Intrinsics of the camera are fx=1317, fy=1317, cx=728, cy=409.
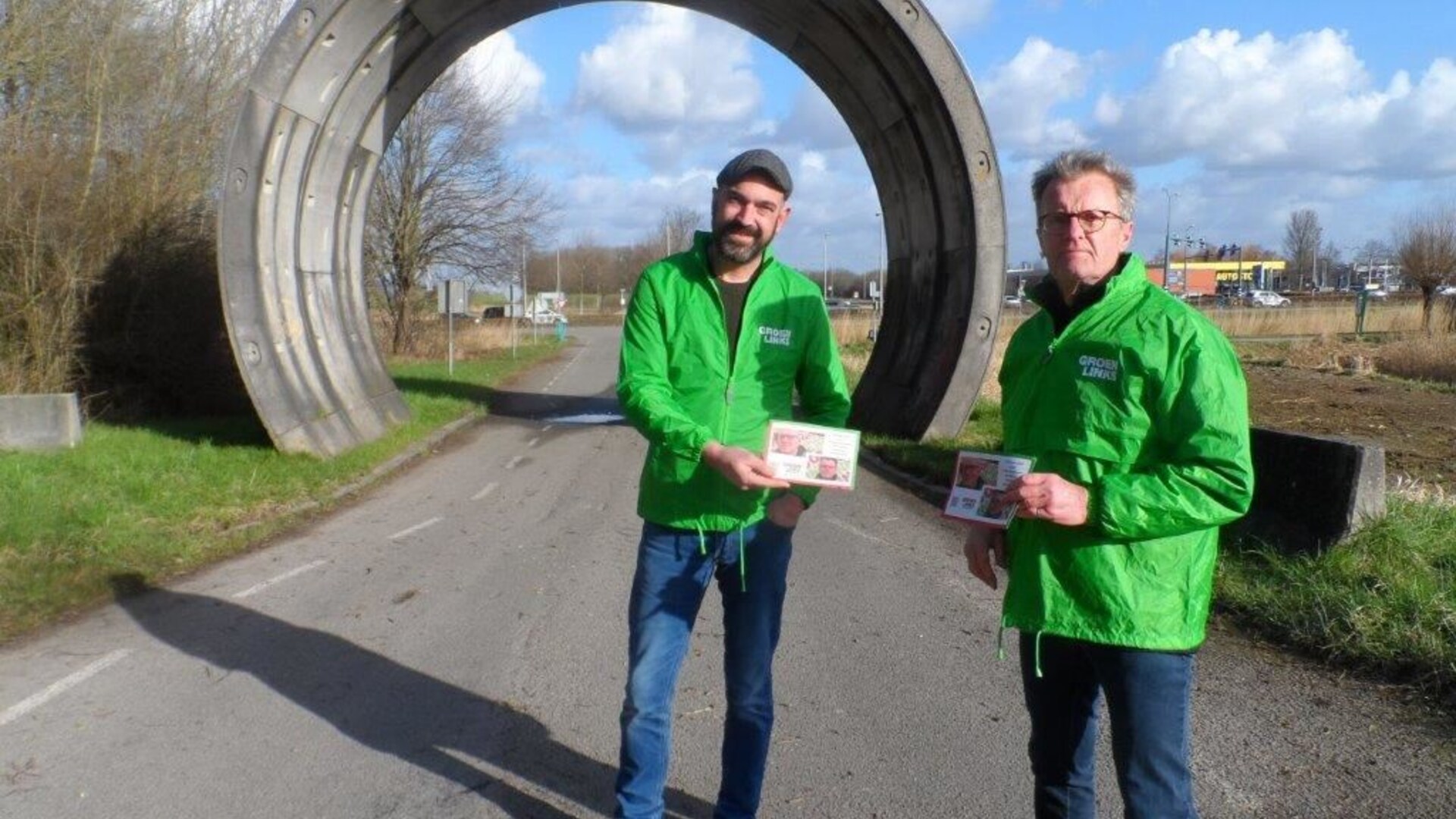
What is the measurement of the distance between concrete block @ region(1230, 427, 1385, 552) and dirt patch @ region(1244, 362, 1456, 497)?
2071mm

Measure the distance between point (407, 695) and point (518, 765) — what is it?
1117 millimetres

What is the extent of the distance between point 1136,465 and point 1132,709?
1.92 feet

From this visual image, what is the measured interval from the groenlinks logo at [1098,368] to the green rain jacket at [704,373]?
993 mm

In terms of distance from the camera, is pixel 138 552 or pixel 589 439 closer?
pixel 138 552

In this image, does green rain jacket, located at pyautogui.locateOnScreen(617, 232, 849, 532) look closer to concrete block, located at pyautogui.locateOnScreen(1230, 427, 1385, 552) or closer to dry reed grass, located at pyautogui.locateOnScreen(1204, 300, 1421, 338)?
concrete block, located at pyautogui.locateOnScreen(1230, 427, 1385, 552)

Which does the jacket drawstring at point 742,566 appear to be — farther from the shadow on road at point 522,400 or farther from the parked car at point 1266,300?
the parked car at point 1266,300

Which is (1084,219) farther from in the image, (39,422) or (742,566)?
(39,422)

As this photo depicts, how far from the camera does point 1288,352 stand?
29297 mm

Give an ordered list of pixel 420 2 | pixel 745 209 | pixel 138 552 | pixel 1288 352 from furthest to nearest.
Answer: pixel 1288 352
pixel 420 2
pixel 138 552
pixel 745 209

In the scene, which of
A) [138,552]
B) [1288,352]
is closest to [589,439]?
[138,552]

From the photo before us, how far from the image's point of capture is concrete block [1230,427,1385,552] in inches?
300

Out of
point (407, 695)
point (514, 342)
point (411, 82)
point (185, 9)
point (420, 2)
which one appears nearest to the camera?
point (407, 695)

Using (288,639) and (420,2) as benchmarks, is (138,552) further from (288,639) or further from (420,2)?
(420,2)

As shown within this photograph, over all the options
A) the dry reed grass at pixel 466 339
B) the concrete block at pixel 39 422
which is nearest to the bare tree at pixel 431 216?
the dry reed grass at pixel 466 339
